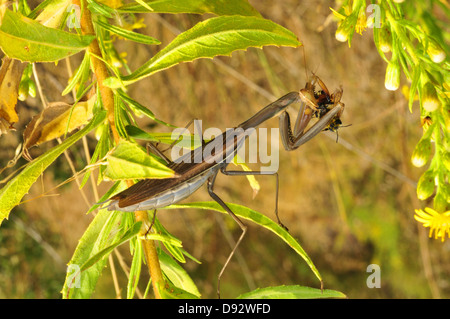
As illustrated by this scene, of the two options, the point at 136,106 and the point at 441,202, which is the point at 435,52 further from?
the point at 136,106

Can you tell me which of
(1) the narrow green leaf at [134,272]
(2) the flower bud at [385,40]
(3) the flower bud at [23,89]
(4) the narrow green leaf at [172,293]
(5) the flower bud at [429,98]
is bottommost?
(4) the narrow green leaf at [172,293]

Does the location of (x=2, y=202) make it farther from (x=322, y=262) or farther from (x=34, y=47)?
(x=322, y=262)

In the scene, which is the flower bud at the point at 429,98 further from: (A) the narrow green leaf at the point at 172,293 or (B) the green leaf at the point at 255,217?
(A) the narrow green leaf at the point at 172,293

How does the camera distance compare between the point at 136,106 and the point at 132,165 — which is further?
the point at 136,106

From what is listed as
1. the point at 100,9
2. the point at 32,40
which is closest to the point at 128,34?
the point at 100,9

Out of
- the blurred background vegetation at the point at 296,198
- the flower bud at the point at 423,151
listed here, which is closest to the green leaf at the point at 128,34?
the flower bud at the point at 423,151

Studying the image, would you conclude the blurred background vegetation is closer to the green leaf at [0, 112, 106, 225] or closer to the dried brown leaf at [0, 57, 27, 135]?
the dried brown leaf at [0, 57, 27, 135]

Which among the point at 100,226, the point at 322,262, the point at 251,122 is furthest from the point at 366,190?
the point at 100,226
